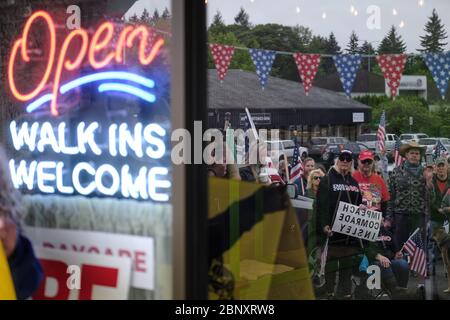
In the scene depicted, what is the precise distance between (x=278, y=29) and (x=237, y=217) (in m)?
6.34

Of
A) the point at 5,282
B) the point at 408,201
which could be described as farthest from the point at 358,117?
the point at 5,282

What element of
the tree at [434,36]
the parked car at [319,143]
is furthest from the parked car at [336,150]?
the tree at [434,36]

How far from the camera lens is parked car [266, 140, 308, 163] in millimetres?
7118

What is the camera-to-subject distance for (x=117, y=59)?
2518mm

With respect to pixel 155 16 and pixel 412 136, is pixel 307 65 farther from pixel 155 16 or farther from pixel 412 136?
pixel 155 16

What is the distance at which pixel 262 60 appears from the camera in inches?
289

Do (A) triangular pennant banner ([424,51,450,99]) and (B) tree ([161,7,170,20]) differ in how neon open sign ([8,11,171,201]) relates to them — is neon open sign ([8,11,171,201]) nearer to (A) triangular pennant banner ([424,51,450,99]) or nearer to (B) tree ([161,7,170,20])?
(B) tree ([161,7,170,20])

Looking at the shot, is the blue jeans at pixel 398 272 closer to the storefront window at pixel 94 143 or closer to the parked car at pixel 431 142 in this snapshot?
the parked car at pixel 431 142

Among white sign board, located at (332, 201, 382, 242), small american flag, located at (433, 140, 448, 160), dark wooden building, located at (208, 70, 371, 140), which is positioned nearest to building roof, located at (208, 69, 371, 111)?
dark wooden building, located at (208, 70, 371, 140)

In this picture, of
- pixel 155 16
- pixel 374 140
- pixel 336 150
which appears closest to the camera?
pixel 155 16

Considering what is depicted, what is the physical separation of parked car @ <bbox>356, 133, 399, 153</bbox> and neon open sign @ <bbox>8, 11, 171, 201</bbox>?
537cm

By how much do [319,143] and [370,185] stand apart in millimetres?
1962

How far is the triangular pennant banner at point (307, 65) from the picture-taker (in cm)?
736

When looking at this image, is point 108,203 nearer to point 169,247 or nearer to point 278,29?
point 169,247
